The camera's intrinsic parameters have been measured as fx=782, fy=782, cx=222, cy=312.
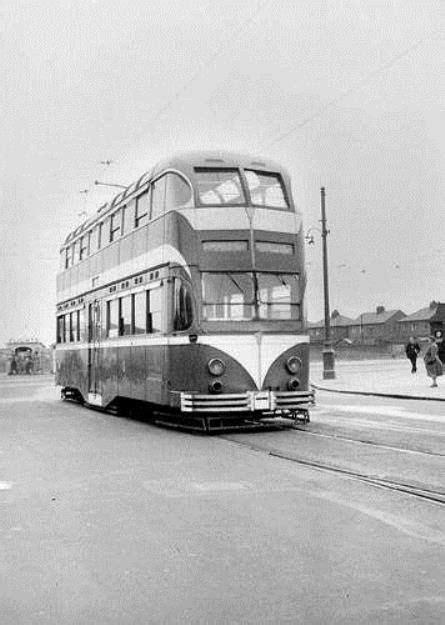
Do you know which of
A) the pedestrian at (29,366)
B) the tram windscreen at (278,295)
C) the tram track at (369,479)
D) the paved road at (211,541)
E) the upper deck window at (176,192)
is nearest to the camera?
the paved road at (211,541)

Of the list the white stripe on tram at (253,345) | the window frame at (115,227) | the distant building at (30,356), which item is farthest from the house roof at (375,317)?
the white stripe on tram at (253,345)

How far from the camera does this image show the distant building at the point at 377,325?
428ft

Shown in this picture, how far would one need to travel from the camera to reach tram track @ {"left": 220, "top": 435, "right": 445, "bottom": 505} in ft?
22.5

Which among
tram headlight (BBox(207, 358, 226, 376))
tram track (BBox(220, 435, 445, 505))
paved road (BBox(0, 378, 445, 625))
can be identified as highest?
tram headlight (BBox(207, 358, 226, 376))

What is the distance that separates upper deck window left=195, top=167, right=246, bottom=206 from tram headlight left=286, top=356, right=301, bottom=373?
8.99 ft

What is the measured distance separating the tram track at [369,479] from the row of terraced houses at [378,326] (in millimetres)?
109647

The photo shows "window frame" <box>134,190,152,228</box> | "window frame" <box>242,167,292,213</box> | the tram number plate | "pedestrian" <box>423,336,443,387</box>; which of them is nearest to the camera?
the tram number plate

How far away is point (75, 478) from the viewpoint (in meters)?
8.20

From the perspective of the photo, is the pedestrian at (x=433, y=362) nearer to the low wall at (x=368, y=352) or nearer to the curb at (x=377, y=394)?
the curb at (x=377, y=394)

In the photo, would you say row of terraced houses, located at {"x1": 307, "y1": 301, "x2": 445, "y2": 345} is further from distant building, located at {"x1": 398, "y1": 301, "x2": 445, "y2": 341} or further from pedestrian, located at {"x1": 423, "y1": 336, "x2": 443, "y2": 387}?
pedestrian, located at {"x1": 423, "y1": 336, "x2": 443, "y2": 387}

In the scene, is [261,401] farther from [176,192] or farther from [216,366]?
[176,192]

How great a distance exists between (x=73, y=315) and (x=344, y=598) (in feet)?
54.6

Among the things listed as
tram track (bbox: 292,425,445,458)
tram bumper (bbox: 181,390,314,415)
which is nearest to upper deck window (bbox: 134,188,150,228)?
tram bumper (bbox: 181,390,314,415)

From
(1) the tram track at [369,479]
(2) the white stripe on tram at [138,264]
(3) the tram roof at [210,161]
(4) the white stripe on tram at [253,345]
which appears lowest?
(1) the tram track at [369,479]
